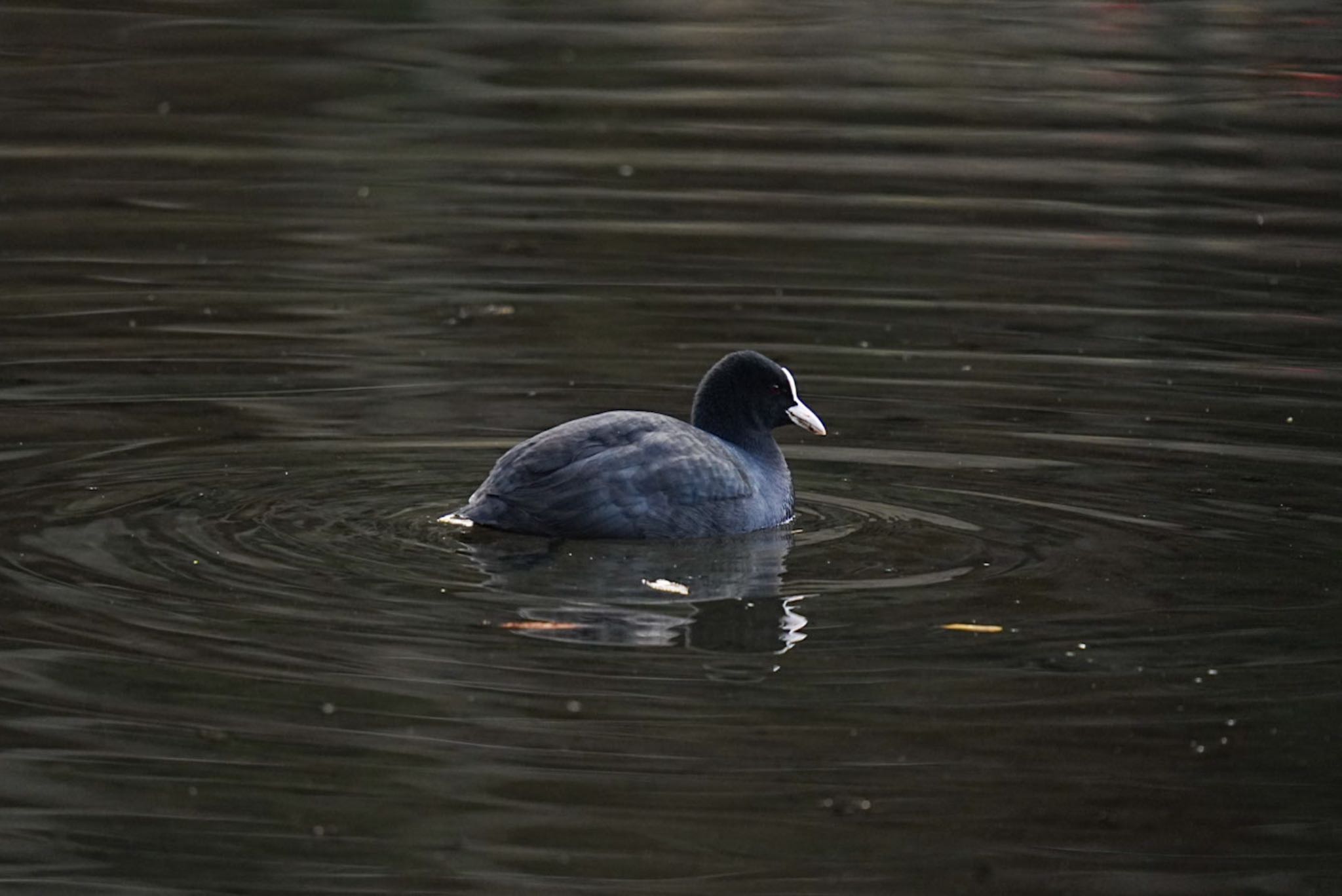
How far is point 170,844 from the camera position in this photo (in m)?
6.12

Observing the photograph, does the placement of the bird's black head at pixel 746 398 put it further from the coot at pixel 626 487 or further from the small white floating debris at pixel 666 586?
the small white floating debris at pixel 666 586

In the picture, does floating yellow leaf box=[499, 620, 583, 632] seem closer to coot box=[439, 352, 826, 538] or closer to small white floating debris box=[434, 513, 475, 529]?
coot box=[439, 352, 826, 538]

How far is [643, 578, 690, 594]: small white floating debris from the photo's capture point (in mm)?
8156

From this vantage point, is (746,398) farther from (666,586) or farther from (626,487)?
(666,586)

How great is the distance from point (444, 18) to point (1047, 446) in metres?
13.3

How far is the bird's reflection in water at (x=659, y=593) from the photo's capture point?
7578 mm

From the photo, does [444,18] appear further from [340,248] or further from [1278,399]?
[1278,399]

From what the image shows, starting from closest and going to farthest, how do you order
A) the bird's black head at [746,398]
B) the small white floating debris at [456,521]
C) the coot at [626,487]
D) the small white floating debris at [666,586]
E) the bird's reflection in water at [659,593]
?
1. the bird's reflection in water at [659,593]
2. the small white floating debris at [666,586]
3. the coot at [626,487]
4. the small white floating debris at [456,521]
5. the bird's black head at [746,398]

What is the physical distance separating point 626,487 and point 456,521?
2.16 feet

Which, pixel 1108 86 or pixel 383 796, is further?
pixel 1108 86

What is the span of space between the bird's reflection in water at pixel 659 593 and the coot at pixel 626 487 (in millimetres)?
74

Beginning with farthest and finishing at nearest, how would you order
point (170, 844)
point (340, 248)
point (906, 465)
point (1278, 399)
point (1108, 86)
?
point (1108, 86) → point (340, 248) → point (1278, 399) → point (906, 465) → point (170, 844)

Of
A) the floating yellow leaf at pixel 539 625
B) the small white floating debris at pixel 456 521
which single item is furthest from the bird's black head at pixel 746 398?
the floating yellow leaf at pixel 539 625

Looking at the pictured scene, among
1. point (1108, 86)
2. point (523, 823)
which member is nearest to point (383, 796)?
→ point (523, 823)
